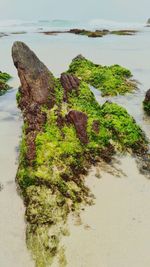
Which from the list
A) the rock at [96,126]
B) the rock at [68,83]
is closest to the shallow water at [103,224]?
the rock at [96,126]

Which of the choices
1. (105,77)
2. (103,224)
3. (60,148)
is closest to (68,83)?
Answer: (60,148)

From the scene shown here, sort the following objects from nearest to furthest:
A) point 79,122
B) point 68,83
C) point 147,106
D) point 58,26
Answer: point 79,122 → point 68,83 → point 147,106 → point 58,26

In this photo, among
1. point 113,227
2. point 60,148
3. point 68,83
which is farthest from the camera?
point 68,83

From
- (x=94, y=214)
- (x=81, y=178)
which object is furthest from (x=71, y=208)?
(x=81, y=178)

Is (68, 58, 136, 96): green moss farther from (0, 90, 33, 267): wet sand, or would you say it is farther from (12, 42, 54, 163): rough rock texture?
(0, 90, 33, 267): wet sand

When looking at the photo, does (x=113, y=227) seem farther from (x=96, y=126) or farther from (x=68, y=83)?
(x=68, y=83)

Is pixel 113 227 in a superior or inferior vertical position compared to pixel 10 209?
inferior

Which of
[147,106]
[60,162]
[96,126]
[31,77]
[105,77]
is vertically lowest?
[60,162]

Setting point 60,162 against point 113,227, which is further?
point 60,162
